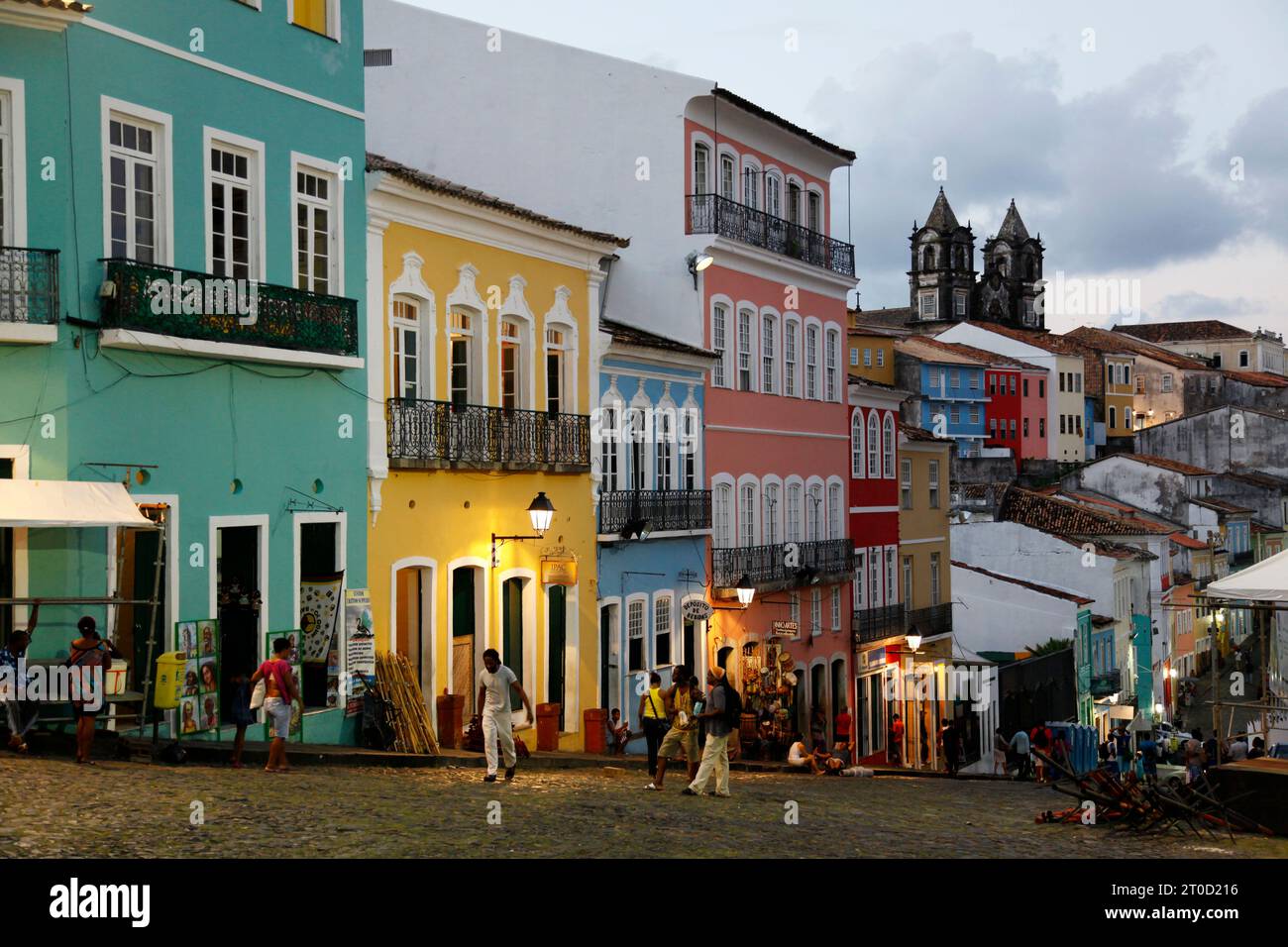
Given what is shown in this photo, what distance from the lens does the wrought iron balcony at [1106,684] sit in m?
51.8

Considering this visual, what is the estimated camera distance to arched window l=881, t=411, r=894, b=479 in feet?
142

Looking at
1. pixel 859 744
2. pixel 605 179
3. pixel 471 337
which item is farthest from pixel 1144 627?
pixel 471 337

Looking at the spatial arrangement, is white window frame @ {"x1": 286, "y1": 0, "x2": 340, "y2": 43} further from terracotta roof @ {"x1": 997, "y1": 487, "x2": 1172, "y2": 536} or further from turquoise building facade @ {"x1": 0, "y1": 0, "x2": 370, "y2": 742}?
terracotta roof @ {"x1": 997, "y1": 487, "x2": 1172, "y2": 536}

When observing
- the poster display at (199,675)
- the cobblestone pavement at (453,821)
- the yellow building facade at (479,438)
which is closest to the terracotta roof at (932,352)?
the yellow building facade at (479,438)

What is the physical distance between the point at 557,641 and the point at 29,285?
478 inches

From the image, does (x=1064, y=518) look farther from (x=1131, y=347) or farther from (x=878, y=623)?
(x=1131, y=347)

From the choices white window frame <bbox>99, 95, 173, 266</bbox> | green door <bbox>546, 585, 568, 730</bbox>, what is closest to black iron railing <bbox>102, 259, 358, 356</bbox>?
white window frame <bbox>99, 95, 173, 266</bbox>

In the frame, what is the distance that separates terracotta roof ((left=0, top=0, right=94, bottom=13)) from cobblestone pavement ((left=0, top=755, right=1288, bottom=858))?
22.2ft

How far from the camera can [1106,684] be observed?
53031mm

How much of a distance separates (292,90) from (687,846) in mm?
10772

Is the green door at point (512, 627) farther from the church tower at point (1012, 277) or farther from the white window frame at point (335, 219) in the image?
the church tower at point (1012, 277)

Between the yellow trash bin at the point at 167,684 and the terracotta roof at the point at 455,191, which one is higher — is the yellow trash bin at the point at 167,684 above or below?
below

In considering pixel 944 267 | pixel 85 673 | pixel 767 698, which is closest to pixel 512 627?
pixel 767 698

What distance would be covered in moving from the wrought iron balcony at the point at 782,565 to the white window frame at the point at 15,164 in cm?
1771
